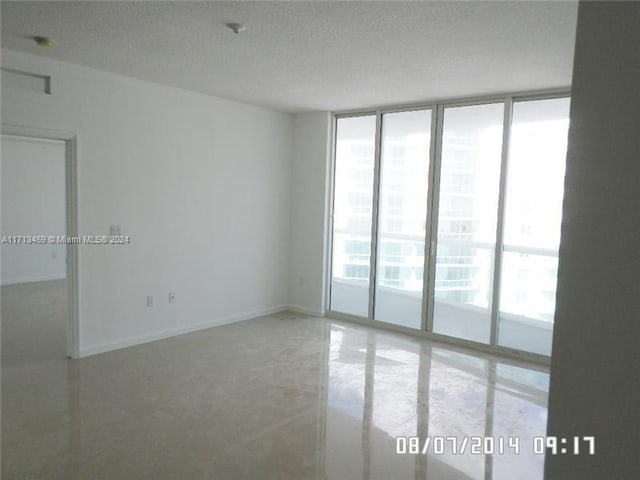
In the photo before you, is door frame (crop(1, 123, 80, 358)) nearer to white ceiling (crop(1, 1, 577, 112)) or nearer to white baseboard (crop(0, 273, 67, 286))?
white ceiling (crop(1, 1, 577, 112))

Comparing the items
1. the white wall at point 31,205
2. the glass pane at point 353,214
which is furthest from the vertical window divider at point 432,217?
the white wall at point 31,205

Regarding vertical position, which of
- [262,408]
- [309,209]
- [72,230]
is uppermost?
[309,209]

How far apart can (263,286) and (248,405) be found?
282 centimetres

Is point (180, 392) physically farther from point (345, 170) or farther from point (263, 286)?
point (345, 170)

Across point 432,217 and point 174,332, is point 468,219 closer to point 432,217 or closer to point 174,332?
point 432,217

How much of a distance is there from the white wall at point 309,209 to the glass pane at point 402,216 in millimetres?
793

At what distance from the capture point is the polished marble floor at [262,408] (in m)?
2.68

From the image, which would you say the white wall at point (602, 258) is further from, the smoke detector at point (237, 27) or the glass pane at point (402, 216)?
the glass pane at point (402, 216)

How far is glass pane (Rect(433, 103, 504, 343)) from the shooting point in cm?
498

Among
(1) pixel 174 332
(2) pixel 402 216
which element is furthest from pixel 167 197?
(2) pixel 402 216

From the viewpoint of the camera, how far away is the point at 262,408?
11.2ft

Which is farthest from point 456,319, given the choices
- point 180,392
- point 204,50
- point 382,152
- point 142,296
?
point 204,50

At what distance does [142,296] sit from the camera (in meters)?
4.82

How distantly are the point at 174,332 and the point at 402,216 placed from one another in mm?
2960
